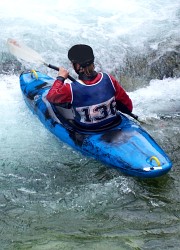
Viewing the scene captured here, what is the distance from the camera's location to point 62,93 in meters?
4.18

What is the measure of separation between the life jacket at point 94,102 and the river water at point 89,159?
45cm

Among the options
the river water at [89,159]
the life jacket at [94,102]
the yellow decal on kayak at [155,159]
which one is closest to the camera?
the river water at [89,159]

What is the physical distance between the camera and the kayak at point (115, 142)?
3.92 meters

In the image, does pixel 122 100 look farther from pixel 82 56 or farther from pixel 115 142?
pixel 82 56

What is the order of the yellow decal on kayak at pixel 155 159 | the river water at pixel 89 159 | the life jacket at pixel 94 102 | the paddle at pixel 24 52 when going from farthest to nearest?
the paddle at pixel 24 52 → the life jacket at pixel 94 102 → the yellow decal on kayak at pixel 155 159 → the river water at pixel 89 159

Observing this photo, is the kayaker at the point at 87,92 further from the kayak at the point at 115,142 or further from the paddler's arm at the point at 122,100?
the kayak at the point at 115,142

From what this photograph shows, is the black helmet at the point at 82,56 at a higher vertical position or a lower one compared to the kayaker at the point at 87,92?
higher

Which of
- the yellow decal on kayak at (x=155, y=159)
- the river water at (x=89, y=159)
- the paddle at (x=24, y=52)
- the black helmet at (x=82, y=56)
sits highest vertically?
the black helmet at (x=82, y=56)

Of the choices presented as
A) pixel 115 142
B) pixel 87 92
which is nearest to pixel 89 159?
pixel 115 142

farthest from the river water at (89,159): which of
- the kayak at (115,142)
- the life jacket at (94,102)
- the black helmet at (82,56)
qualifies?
the black helmet at (82,56)

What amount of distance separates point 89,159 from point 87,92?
0.77 m

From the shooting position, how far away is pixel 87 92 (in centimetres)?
413

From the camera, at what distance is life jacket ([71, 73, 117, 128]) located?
414 centimetres

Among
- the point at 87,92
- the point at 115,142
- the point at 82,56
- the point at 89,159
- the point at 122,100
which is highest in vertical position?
the point at 82,56
